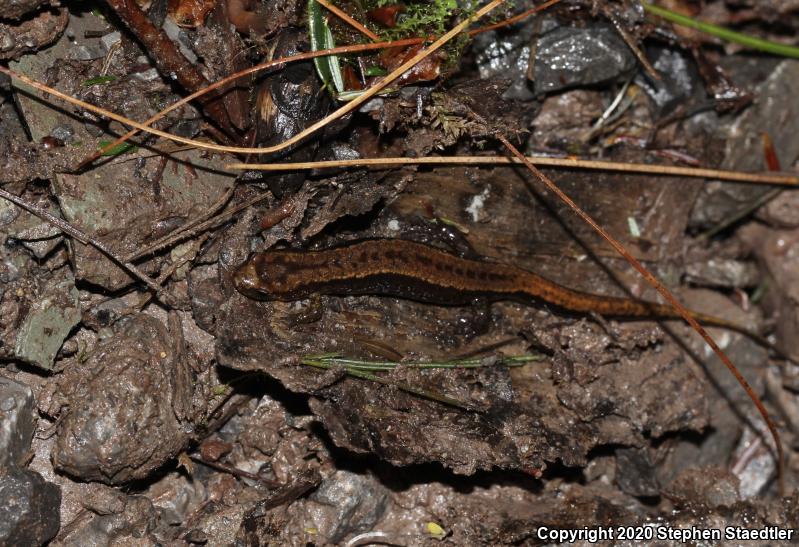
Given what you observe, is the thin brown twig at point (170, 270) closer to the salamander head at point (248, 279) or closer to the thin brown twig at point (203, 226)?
the thin brown twig at point (203, 226)

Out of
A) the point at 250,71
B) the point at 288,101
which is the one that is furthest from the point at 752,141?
the point at 250,71

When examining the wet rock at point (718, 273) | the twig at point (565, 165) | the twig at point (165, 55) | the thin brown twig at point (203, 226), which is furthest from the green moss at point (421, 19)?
the wet rock at point (718, 273)

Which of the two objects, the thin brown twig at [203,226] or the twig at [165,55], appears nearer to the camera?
the twig at [165,55]

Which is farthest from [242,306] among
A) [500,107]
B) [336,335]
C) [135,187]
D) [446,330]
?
[500,107]

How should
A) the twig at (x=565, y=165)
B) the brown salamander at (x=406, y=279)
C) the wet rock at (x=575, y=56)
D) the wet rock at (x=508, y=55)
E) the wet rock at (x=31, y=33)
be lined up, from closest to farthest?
the wet rock at (x=31, y=33), the twig at (x=565, y=165), the brown salamander at (x=406, y=279), the wet rock at (x=508, y=55), the wet rock at (x=575, y=56)

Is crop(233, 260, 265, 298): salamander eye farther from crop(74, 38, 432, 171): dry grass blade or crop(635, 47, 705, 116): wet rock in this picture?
crop(635, 47, 705, 116): wet rock
